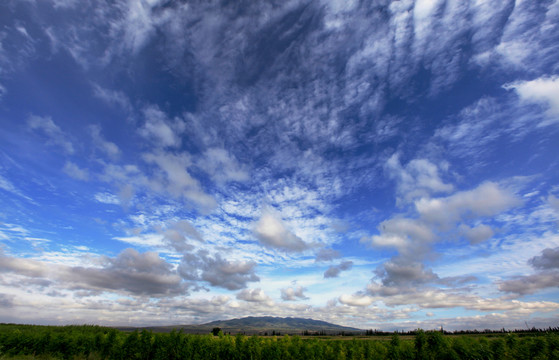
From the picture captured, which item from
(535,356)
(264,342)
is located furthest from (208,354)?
(535,356)

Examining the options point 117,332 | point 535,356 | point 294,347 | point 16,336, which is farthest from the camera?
point 16,336

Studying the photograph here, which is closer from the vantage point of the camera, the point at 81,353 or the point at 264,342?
the point at 264,342

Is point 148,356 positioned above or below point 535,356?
below

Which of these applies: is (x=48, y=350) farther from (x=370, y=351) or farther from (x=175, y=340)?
(x=370, y=351)

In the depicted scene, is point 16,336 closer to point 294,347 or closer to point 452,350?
point 294,347

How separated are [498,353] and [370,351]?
1000 centimetres

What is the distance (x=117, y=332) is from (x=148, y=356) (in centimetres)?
778

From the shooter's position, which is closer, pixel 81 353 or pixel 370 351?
pixel 370 351

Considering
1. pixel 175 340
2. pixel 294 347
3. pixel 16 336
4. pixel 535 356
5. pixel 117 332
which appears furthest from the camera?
pixel 16 336

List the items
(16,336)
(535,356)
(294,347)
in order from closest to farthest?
(535,356)
(294,347)
(16,336)

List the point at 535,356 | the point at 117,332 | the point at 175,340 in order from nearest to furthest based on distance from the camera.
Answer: the point at 535,356, the point at 175,340, the point at 117,332

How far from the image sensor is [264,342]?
24.8 metres

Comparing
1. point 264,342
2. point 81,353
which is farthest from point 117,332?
point 264,342

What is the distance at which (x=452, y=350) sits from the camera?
71.1 ft
